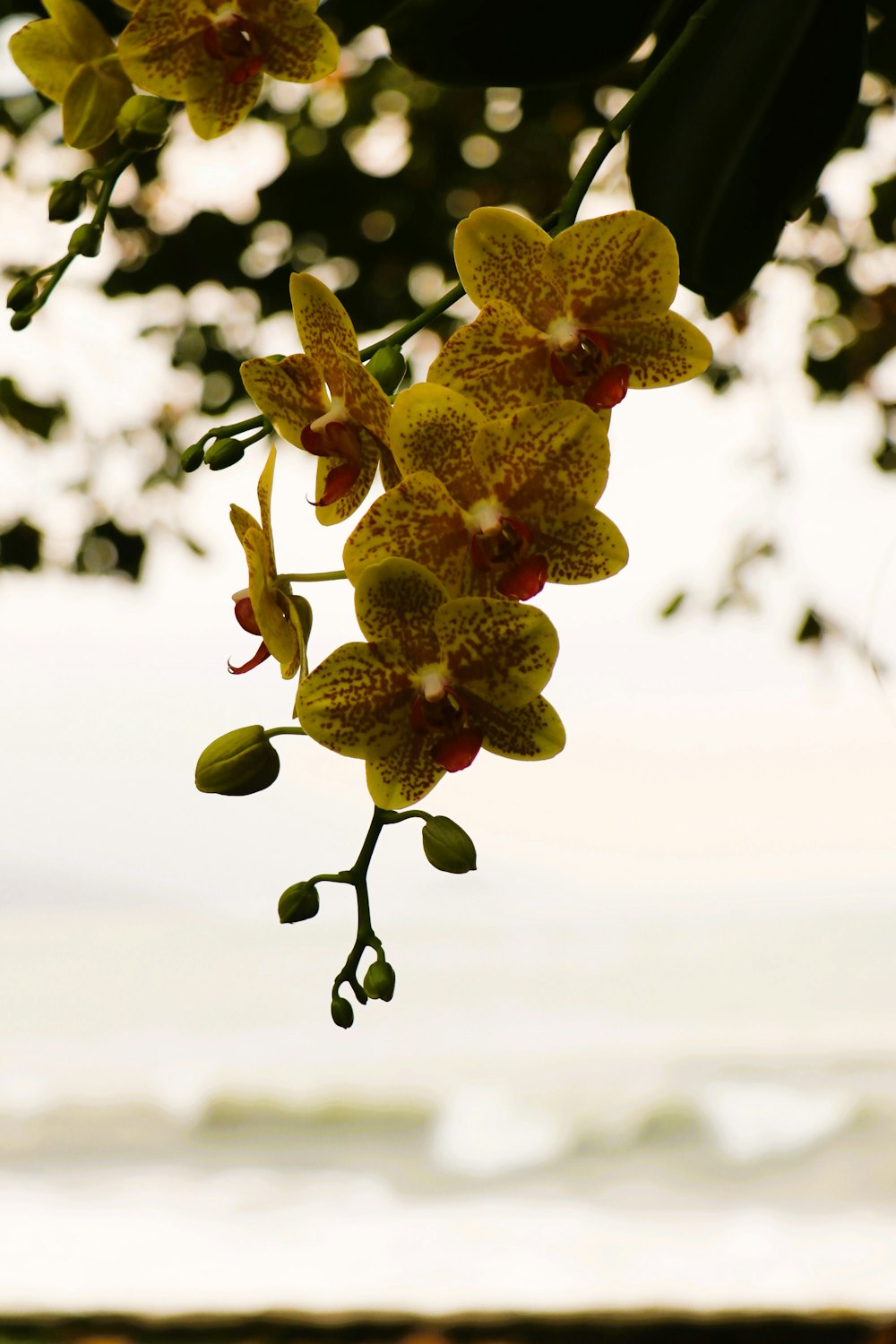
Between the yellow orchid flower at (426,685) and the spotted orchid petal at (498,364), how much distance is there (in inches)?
2.1

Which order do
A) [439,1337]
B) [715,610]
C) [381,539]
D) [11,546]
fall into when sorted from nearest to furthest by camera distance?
[381,539]
[11,546]
[715,610]
[439,1337]

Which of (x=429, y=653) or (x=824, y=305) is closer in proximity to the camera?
(x=429, y=653)

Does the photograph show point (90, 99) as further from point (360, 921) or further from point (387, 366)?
point (360, 921)

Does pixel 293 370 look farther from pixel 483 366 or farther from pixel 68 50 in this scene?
pixel 68 50

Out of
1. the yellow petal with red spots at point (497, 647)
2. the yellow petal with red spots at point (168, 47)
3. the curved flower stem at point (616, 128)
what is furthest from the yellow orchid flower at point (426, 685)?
the yellow petal with red spots at point (168, 47)

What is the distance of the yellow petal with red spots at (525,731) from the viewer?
352 millimetres

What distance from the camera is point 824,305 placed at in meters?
1.76

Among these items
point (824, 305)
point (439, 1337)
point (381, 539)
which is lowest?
point (439, 1337)

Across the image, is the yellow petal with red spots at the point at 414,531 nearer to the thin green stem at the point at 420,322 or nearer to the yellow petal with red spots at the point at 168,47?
the thin green stem at the point at 420,322

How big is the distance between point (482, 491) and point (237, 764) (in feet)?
0.35

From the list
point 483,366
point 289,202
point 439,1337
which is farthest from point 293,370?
point 439,1337

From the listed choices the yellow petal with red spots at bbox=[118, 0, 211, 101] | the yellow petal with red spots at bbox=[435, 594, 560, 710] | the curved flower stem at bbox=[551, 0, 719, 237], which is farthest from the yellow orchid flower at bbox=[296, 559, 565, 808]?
the yellow petal with red spots at bbox=[118, 0, 211, 101]

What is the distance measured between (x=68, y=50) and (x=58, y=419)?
1.28 metres

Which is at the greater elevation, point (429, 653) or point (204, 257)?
point (204, 257)
